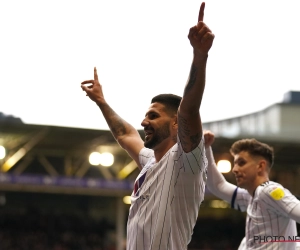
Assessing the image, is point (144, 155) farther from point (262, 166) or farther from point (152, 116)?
point (262, 166)

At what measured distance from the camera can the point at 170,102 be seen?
306 cm

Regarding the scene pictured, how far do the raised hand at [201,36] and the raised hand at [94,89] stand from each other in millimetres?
1334

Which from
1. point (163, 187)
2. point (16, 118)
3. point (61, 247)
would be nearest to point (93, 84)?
point (163, 187)

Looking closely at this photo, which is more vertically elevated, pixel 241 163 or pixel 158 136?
pixel 158 136

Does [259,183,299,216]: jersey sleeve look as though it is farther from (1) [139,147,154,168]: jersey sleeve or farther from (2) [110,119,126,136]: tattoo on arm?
(2) [110,119,126,136]: tattoo on arm

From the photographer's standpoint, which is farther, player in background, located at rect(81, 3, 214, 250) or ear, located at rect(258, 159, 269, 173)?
ear, located at rect(258, 159, 269, 173)

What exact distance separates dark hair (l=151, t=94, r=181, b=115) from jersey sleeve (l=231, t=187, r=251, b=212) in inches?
69.7

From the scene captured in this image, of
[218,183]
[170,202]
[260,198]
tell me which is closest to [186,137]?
[170,202]

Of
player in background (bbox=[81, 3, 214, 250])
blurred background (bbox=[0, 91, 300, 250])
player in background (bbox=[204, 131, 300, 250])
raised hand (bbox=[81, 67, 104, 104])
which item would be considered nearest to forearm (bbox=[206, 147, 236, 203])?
player in background (bbox=[204, 131, 300, 250])

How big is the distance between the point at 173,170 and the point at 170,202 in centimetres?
15

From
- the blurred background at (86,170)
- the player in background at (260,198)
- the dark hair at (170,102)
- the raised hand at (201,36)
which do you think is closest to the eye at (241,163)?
the player in background at (260,198)

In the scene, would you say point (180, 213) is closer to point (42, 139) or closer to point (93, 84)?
point (93, 84)

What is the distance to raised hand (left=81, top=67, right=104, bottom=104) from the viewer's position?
3.75 metres

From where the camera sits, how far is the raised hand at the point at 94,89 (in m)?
3.75
